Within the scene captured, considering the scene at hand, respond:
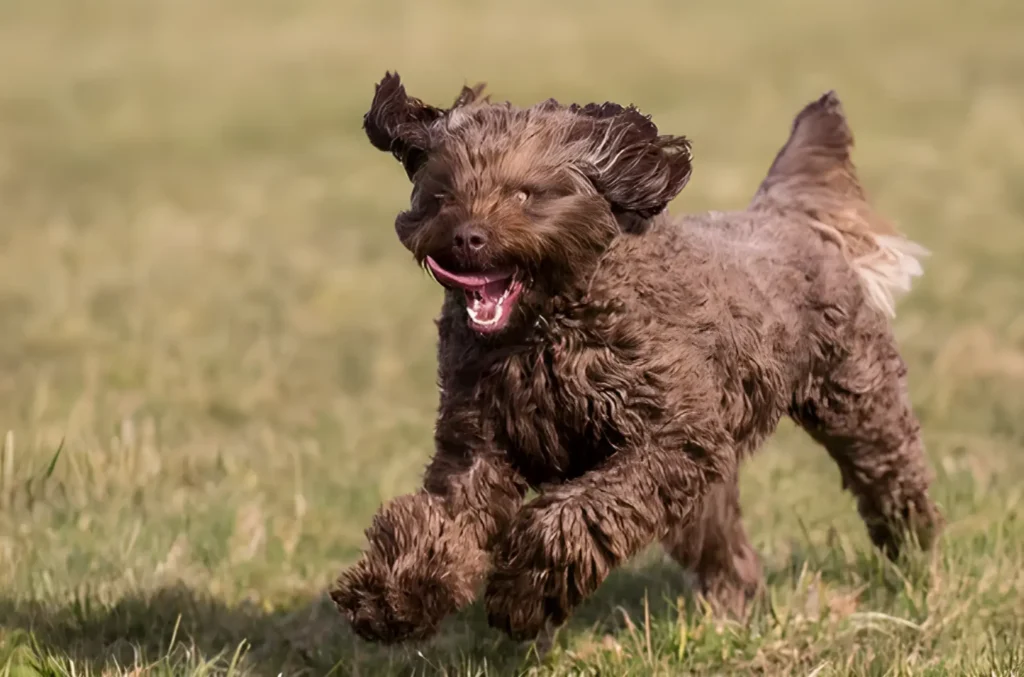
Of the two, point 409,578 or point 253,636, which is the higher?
point 409,578

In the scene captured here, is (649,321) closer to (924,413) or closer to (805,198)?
(805,198)

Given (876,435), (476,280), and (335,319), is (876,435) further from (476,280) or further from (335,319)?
(335,319)

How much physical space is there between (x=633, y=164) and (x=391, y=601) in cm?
157

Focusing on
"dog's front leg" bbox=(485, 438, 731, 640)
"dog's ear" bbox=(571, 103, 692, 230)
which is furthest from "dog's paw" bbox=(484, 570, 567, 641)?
"dog's ear" bbox=(571, 103, 692, 230)

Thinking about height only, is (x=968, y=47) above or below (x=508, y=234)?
above

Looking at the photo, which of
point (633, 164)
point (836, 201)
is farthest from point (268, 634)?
point (836, 201)

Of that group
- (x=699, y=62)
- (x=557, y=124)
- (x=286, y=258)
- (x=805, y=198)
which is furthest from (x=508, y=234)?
(x=699, y=62)

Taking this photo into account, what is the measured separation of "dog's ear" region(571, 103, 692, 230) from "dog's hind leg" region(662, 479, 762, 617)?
5.74 ft

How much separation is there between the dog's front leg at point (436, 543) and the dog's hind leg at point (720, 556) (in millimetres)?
1470

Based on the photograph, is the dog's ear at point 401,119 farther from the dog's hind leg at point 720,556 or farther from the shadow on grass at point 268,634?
the dog's hind leg at point 720,556

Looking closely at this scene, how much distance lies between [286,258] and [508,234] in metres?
9.94

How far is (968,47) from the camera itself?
23344 millimetres

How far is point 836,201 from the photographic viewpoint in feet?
21.7

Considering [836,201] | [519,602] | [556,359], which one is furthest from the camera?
[836,201]
